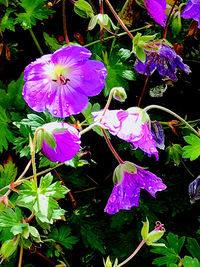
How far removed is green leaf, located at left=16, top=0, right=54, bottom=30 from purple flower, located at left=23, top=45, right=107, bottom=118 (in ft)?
0.90

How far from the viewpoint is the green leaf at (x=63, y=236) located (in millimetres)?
1353

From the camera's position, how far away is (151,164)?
58.7 inches

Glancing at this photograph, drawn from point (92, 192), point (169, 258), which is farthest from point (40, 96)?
point (169, 258)

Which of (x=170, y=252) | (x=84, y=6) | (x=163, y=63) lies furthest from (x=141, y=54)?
(x=170, y=252)

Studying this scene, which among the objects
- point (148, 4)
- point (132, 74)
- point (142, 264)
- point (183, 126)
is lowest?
point (142, 264)

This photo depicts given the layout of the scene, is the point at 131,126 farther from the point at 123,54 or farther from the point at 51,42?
the point at 51,42

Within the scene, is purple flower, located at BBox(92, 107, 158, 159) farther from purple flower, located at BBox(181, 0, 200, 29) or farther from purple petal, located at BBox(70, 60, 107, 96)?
purple flower, located at BBox(181, 0, 200, 29)

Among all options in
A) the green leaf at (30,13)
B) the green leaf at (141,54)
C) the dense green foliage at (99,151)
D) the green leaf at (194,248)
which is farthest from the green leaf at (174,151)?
the green leaf at (30,13)

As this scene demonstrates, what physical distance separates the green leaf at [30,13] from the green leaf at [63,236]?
63 centimetres

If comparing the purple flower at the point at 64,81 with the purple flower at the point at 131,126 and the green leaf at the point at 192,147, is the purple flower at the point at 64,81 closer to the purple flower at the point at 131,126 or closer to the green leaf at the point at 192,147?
the purple flower at the point at 131,126

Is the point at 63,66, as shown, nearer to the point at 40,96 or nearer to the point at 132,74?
the point at 40,96

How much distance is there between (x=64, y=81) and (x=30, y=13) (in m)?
0.33

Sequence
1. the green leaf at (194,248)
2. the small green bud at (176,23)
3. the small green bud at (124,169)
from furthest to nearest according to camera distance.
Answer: the small green bud at (176,23), the green leaf at (194,248), the small green bud at (124,169)

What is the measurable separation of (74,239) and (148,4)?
28.9 inches
